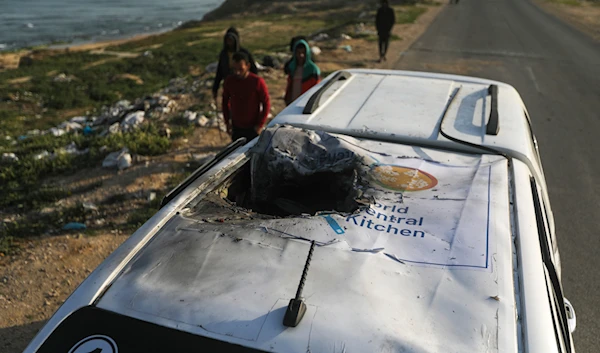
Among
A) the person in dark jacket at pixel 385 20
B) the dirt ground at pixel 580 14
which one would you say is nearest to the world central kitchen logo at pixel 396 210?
the person in dark jacket at pixel 385 20

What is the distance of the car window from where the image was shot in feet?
5.35

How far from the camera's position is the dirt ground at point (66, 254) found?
3830 millimetres

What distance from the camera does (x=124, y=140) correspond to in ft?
23.1

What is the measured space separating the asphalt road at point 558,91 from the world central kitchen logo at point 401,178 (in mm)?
2268

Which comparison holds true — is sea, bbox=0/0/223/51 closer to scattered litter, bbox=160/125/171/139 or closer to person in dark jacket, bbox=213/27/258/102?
scattered litter, bbox=160/125/171/139

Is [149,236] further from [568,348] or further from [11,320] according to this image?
[11,320]


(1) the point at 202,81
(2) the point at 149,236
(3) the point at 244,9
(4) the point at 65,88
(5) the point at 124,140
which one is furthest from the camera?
(3) the point at 244,9

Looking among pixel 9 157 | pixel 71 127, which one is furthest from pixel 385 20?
pixel 9 157

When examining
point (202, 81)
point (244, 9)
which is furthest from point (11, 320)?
point (244, 9)

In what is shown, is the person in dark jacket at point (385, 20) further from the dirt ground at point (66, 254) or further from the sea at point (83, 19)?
the sea at point (83, 19)

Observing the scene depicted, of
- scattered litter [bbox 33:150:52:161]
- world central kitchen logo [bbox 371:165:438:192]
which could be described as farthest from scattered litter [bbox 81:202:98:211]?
world central kitchen logo [bbox 371:165:438:192]

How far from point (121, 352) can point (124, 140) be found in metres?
6.07

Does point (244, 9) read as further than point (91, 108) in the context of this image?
Yes

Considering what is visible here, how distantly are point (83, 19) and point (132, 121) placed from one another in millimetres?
46700
